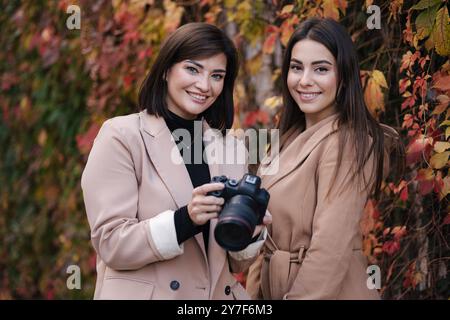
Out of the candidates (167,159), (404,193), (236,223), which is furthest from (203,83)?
(404,193)

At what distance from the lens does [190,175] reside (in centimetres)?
255

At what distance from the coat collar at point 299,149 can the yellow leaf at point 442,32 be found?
43 cm

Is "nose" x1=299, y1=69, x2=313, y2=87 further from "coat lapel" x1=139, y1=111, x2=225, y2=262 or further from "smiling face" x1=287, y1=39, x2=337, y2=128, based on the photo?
"coat lapel" x1=139, y1=111, x2=225, y2=262

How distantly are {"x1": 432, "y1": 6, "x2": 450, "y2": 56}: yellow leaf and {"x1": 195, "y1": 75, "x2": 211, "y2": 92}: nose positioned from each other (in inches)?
32.4

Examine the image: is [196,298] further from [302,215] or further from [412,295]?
[412,295]

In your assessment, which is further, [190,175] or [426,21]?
Answer: [426,21]

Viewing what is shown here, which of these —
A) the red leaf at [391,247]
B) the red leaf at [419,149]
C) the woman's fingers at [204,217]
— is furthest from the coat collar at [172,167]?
the red leaf at [391,247]

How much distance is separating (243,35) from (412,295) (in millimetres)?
1691

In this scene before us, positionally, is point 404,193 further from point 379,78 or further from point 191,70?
point 191,70

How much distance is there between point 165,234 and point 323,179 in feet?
1.95

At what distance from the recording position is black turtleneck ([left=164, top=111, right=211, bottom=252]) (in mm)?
2309

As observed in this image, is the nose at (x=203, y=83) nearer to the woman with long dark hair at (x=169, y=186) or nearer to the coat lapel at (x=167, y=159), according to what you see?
the woman with long dark hair at (x=169, y=186)

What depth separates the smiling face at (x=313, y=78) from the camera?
2666 millimetres

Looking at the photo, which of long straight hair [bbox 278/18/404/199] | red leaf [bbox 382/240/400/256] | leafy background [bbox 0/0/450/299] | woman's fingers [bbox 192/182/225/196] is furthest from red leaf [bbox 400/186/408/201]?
woman's fingers [bbox 192/182/225/196]
